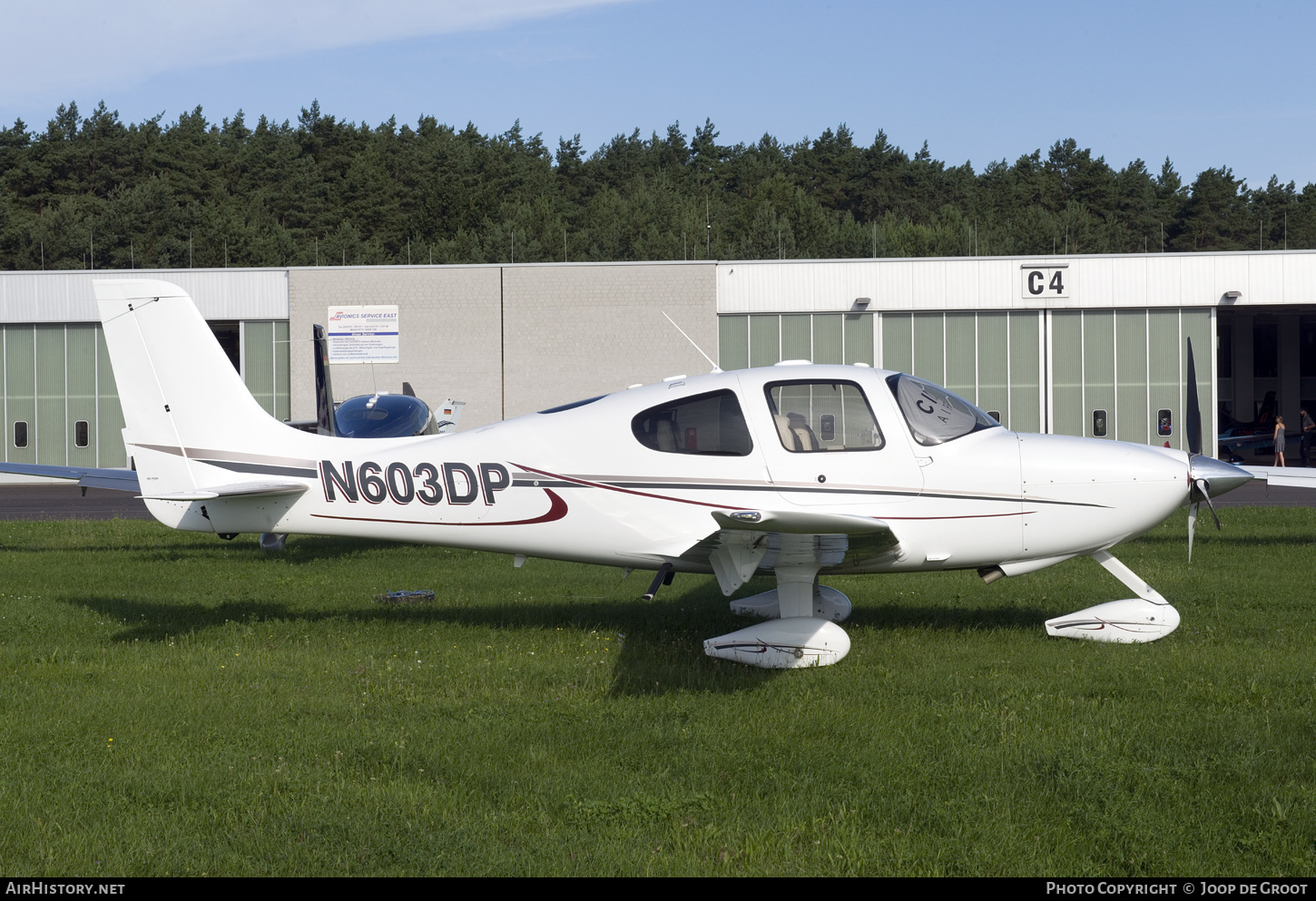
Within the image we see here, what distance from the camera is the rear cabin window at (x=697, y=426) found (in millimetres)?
8391

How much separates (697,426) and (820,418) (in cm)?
94

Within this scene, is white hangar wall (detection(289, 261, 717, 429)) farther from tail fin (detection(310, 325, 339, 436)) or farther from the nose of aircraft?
the nose of aircraft

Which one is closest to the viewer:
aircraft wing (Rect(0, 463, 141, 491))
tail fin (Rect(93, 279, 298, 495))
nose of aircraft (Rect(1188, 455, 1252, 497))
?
nose of aircraft (Rect(1188, 455, 1252, 497))

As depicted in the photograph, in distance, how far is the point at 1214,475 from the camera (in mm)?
8250

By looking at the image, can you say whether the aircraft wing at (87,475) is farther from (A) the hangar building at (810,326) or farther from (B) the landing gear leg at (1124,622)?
(A) the hangar building at (810,326)

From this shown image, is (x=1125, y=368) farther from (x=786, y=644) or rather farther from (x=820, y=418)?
(x=786, y=644)

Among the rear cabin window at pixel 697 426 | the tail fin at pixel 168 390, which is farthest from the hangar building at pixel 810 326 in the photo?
the rear cabin window at pixel 697 426

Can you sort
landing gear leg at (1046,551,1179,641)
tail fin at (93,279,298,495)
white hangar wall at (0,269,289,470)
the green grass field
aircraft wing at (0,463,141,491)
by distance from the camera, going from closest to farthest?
the green grass field → landing gear leg at (1046,551,1179,641) → tail fin at (93,279,298,495) → aircraft wing at (0,463,141,491) → white hangar wall at (0,269,289,470)

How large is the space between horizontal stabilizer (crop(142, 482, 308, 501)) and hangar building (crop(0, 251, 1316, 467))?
23.4m

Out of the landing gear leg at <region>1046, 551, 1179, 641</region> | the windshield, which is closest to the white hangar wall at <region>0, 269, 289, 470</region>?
the windshield

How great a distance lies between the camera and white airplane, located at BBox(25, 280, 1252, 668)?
8.26 meters

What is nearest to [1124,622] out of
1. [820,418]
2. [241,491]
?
[820,418]

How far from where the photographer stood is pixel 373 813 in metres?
5.14
